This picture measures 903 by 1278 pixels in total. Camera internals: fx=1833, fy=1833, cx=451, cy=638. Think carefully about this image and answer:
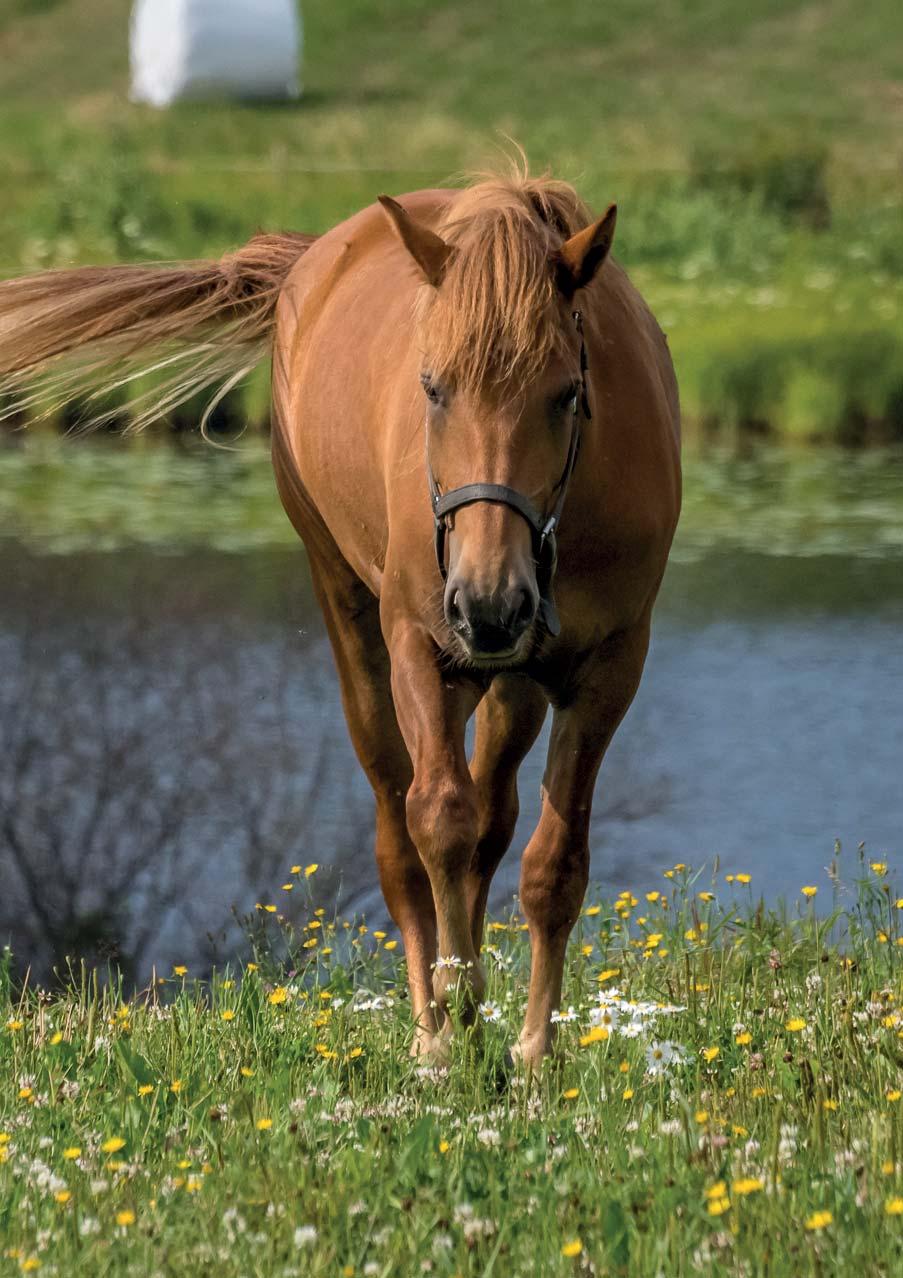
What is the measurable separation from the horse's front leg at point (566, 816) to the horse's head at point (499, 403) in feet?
1.37

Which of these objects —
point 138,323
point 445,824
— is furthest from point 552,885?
point 138,323

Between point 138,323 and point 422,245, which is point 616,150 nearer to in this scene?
point 138,323

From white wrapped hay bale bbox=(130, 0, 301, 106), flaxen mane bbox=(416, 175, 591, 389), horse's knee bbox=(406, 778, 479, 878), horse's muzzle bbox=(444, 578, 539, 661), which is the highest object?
white wrapped hay bale bbox=(130, 0, 301, 106)

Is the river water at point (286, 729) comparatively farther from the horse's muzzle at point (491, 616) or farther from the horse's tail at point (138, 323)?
the horse's muzzle at point (491, 616)

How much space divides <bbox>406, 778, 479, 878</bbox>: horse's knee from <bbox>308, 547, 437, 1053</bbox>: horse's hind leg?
2.27 ft

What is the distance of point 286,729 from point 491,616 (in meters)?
6.19

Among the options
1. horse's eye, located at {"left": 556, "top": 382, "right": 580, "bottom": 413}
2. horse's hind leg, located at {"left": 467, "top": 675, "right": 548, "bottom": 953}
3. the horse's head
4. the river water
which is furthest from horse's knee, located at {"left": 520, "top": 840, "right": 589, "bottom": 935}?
the river water

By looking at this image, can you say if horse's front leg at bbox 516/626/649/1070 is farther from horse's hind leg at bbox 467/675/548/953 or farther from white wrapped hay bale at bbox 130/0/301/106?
white wrapped hay bale at bbox 130/0/301/106

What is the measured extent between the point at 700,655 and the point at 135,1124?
24.9 feet

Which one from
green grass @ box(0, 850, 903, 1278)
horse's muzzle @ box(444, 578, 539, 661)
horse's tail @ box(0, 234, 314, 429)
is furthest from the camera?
horse's tail @ box(0, 234, 314, 429)

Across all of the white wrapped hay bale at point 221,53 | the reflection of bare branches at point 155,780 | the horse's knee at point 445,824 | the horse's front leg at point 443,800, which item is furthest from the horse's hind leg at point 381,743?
the white wrapped hay bale at point 221,53

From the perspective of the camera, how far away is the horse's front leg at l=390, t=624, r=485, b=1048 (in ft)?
12.0

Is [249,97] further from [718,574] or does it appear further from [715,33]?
[718,574]

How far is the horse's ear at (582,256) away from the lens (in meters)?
3.41
